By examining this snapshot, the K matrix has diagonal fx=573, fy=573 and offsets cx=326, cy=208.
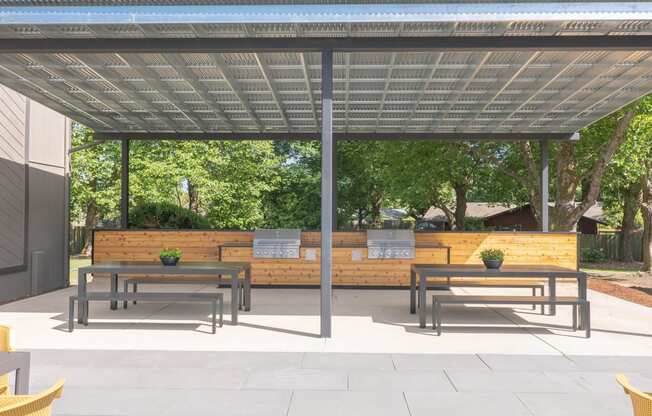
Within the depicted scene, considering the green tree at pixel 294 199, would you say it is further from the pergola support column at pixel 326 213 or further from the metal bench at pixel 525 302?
the metal bench at pixel 525 302

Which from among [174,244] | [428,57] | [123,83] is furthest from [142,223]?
[428,57]

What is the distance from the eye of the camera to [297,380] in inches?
193

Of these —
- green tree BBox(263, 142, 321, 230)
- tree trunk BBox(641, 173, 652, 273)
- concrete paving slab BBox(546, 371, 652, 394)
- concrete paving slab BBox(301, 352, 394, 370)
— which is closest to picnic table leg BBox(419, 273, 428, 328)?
concrete paving slab BBox(301, 352, 394, 370)

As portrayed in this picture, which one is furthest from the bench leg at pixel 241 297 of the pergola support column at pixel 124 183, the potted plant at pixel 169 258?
the pergola support column at pixel 124 183

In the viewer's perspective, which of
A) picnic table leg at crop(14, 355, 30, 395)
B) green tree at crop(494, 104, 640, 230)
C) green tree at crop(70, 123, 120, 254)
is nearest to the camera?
picnic table leg at crop(14, 355, 30, 395)

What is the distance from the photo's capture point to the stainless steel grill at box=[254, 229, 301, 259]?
1195cm

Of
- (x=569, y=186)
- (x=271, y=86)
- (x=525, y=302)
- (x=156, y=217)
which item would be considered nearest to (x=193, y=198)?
(x=156, y=217)

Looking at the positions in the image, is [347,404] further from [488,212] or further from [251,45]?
[488,212]

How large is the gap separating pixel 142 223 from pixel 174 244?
128 inches

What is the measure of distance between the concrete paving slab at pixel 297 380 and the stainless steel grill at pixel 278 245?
6.73 m

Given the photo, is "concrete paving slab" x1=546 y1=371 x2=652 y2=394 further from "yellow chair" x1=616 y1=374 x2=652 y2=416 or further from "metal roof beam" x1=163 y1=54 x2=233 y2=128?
"metal roof beam" x1=163 y1=54 x2=233 y2=128

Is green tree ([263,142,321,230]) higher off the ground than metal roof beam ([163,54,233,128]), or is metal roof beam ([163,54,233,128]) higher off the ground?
metal roof beam ([163,54,233,128])

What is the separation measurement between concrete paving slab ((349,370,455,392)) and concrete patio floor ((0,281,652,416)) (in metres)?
0.02

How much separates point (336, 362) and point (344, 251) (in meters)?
6.52
